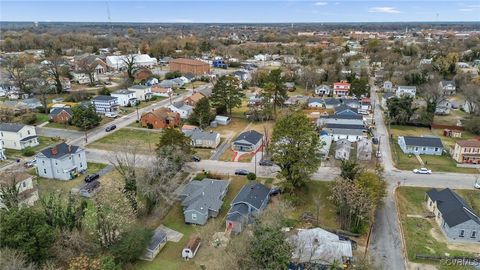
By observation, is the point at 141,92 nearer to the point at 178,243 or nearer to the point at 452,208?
the point at 178,243

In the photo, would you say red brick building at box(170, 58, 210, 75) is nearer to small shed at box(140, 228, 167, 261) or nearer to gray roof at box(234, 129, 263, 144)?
gray roof at box(234, 129, 263, 144)

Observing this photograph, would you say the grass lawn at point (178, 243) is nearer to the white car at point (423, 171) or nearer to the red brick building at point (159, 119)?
the white car at point (423, 171)

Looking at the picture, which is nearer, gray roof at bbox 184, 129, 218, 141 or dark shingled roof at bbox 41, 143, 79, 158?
dark shingled roof at bbox 41, 143, 79, 158

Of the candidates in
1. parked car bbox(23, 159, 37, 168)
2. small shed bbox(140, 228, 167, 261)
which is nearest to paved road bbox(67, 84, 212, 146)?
parked car bbox(23, 159, 37, 168)

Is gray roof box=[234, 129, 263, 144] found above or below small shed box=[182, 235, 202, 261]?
above

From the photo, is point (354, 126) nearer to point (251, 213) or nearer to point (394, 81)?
point (251, 213)

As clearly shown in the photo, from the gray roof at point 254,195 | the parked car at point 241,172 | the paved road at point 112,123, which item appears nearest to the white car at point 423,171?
the gray roof at point 254,195

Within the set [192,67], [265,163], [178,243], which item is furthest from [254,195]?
[192,67]
